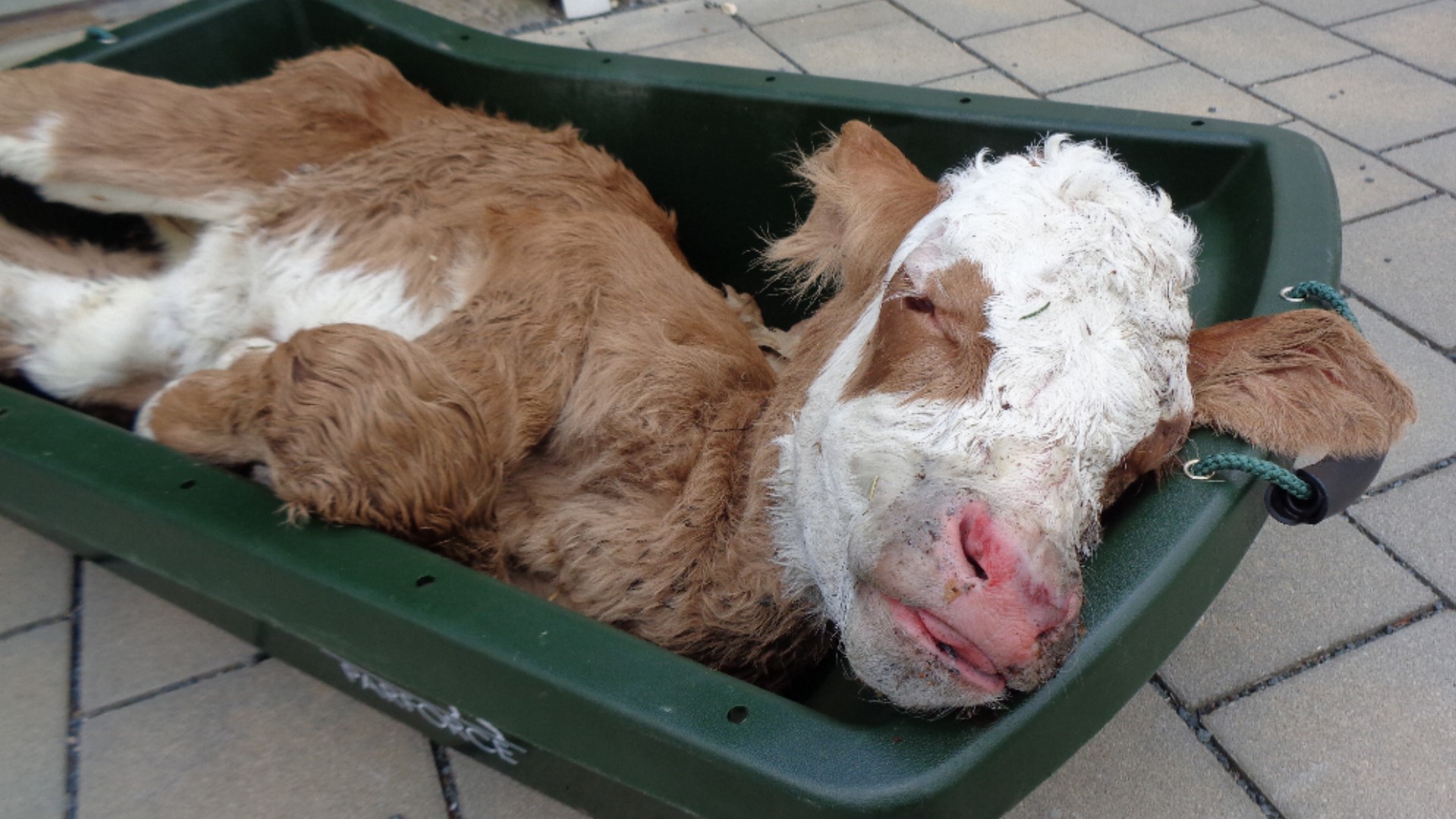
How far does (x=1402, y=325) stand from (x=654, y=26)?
10.4 ft

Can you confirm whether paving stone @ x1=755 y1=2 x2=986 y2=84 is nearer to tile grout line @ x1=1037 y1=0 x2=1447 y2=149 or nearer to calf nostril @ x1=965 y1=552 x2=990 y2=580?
tile grout line @ x1=1037 y1=0 x2=1447 y2=149

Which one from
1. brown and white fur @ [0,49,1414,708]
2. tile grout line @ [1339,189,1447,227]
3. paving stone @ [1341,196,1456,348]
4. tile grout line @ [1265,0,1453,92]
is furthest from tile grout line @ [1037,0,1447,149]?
brown and white fur @ [0,49,1414,708]

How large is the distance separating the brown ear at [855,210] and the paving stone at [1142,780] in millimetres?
1007

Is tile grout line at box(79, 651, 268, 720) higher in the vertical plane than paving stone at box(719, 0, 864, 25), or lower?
lower

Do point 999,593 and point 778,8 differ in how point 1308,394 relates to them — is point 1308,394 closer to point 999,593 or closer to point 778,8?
point 999,593

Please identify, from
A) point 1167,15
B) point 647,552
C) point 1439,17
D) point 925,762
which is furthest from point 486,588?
point 1439,17

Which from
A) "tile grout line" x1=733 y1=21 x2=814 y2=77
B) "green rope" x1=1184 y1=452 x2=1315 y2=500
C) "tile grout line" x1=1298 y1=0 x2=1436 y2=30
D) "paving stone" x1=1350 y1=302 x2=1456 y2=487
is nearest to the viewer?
"green rope" x1=1184 y1=452 x2=1315 y2=500

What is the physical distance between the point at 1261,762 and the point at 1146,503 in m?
0.81

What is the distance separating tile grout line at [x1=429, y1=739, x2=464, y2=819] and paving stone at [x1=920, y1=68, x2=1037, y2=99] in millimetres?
3015

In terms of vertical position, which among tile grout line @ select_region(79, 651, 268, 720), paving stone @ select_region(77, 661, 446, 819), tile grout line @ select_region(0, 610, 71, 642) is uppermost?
tile grout line @ select_region(0, 610, 71, 642)

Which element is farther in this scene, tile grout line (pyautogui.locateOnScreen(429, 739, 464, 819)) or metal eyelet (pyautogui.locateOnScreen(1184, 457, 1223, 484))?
tile grout line (pyautogui.locateOnScreen(429, 739, 464, 819))

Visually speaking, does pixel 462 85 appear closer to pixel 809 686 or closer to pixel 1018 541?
pixel 809 686

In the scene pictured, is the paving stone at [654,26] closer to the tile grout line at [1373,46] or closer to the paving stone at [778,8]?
the paving stone at [778,8]

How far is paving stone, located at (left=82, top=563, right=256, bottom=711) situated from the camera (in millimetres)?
2201
